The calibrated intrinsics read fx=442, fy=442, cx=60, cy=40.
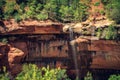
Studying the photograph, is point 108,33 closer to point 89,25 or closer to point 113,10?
point 89,25

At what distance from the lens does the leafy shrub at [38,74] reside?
31109 millimetres

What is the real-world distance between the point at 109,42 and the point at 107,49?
1.91ft

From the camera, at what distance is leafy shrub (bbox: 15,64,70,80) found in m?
31.1

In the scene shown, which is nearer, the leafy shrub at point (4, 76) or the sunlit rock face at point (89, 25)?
the leafy shrub at point (4, 76)

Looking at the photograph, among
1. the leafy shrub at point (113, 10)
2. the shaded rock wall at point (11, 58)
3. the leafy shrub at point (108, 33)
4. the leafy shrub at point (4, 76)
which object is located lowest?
the leafy shrub at point (4, 76)

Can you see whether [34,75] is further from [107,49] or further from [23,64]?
[107,49]

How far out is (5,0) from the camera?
3600 cm

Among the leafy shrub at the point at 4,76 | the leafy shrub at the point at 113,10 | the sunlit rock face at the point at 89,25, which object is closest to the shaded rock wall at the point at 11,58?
the leafy shrub at the point at 4,76

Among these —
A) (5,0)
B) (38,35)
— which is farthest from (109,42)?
(5,0)

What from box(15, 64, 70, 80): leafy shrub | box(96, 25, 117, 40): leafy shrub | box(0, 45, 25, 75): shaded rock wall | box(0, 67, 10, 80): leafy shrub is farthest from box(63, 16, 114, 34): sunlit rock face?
box(0, 67, 10, 80): leafy shrub

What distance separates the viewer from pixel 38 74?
3141 cm

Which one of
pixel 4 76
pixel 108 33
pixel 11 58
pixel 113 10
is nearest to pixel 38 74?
pixel 11 58

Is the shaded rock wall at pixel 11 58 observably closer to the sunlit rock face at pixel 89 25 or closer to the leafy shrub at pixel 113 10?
the sunlit rock face at pixel 89 25

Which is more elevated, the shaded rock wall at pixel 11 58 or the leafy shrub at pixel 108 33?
the leafy shrub at pixel 108 33
